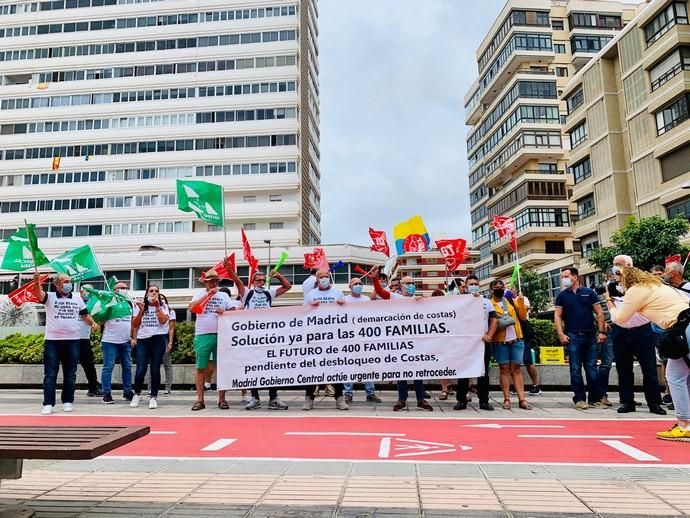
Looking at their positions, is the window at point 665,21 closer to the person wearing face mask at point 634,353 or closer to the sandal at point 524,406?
the person wearing face mask at point 634,353

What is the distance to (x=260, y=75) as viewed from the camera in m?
53.3

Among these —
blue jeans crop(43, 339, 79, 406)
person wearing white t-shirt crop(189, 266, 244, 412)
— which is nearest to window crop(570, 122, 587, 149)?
person wearing white t-shirt crop(189, 266, 244, 412)

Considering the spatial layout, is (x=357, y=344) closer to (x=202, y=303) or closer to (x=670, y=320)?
(x=202, y=303)

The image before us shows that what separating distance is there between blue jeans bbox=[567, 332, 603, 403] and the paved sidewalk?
11.1ft

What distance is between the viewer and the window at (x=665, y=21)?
1334 inches

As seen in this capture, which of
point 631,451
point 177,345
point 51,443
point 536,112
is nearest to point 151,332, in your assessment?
point 177,345

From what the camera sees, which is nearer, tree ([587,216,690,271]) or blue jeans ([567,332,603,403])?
blue jeans ([567,332,603,403])

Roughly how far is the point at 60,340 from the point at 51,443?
5.79 meters

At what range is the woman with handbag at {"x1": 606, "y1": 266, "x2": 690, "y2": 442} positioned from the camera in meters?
5.34

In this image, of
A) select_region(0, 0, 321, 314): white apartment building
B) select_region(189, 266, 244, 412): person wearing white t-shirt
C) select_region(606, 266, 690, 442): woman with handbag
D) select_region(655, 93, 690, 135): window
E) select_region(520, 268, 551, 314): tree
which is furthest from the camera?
select_region(0, 0, 321, 314): white apartment building

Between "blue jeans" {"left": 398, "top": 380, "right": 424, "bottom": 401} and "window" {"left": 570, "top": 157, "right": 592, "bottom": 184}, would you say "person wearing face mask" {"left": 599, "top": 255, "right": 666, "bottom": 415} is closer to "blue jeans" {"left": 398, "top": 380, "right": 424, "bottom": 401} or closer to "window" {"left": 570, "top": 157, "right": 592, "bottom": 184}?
"blue jeans" {"left": 398, "top": 380, "right": 424, "bottom": 401}

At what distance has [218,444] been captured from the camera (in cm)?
544

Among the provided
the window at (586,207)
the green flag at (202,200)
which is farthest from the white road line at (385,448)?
the window at (586,207)

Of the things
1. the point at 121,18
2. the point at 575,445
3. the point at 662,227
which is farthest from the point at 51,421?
the point at 121,18
